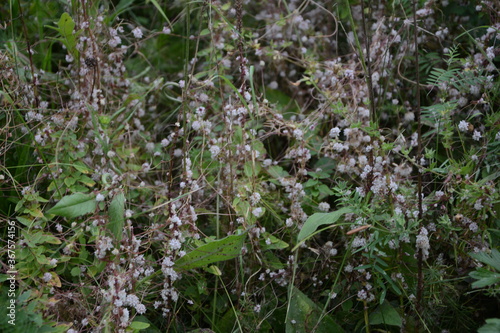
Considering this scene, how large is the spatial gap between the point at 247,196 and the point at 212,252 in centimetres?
26

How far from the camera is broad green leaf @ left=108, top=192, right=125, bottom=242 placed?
5.17ft

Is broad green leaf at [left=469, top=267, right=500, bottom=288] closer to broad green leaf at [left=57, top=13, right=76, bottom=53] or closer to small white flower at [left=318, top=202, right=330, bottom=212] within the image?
small white flower at [left=318, top=202, right=330, bottom=212]

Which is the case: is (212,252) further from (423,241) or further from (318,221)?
(423,241)

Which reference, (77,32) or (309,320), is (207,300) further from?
(77,32)

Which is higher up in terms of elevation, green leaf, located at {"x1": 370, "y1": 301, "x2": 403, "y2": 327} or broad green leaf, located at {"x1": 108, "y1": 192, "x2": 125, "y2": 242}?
broad green leaf, located at {"x1": 108, "y1": 192, "x2": 125, "y2": 242}

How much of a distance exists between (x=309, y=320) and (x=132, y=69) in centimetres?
139

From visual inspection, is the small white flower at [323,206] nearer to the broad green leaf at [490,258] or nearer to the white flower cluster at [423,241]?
Result: the white flower cluster at [423,241]

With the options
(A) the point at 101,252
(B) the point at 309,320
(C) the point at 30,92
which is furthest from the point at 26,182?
(B) the point at 309,320

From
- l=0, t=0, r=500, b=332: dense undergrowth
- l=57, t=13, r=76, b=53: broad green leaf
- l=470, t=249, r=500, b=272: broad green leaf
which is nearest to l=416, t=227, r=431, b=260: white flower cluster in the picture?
l=0, t=0, r=500, b=332: dense undergrowth

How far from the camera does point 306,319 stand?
5.34 feet

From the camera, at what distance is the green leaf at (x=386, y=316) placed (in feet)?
5.24

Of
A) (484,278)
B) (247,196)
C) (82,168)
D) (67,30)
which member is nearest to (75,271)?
(82,168)

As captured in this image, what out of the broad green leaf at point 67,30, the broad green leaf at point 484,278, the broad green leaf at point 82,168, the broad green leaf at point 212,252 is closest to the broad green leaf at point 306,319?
the broad green leaf at point 212,252

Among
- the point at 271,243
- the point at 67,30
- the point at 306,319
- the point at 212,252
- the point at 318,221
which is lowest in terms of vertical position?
the point at 306,319
